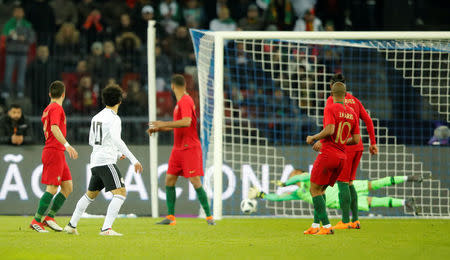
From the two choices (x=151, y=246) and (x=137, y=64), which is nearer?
(x=151, y=246)

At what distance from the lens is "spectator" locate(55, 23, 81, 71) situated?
14.1m

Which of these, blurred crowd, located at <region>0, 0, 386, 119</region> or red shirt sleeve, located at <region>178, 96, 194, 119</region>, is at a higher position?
blurred crowd, located at <region>0, 0, 386, 119</region>

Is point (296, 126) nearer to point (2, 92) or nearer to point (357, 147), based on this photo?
point (357, 147)

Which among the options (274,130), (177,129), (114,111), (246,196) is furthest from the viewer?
(274,130)

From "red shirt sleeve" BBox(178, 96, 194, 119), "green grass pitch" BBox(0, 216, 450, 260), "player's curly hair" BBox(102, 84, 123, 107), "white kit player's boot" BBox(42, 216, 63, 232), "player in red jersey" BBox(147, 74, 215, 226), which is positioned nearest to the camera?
"green grass pitch" BBox(0, 216, 450, 260)

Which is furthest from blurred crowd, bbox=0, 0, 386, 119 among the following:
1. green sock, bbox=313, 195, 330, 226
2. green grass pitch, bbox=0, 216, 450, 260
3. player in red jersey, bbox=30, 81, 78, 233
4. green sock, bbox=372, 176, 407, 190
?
green sock, bbox=313, 195, 330, 226

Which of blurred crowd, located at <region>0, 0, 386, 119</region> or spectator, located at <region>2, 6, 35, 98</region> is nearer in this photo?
blurred crowd, located at <region>0, 0, 386, 119</region>

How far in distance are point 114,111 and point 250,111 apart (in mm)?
5798

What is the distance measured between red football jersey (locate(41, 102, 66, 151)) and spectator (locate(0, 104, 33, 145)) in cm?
382

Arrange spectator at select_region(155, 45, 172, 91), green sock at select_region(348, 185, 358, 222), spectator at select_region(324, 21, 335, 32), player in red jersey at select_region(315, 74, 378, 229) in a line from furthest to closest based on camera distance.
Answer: spectator at select_region(324, 21, 335, 32)
spectator at select_region(155, 45, 172, 91)
green sock at select_region(348, 185, 358, 222)
player in red jersey at select_region(315, 74, 378, 229)

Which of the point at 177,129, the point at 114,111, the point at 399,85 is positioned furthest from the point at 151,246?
the point at 399,85

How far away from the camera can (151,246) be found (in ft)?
25.4

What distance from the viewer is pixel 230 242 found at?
8.23m

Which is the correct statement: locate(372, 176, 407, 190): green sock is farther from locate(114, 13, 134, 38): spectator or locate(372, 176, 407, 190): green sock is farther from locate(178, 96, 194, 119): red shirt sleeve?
locate(114, 13, 134, 38): spectator
